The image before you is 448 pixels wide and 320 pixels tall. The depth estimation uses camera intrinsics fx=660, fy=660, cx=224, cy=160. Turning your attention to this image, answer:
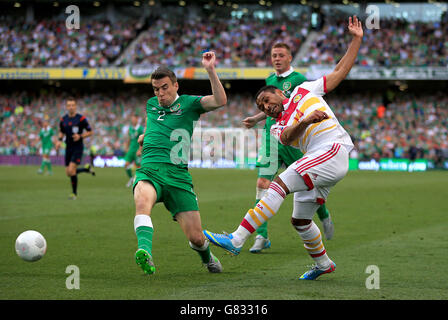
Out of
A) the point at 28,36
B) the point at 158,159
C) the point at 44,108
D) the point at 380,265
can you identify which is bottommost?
the point at 380,265

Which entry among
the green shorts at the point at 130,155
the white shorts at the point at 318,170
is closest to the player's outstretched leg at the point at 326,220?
the white shorts at the point at 318,170

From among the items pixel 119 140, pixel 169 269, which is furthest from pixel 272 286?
pixel 119 140

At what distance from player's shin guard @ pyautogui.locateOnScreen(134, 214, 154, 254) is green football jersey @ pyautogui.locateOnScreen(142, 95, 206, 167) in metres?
0.69

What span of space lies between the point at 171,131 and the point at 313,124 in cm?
147

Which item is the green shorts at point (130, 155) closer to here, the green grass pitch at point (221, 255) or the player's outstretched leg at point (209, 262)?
the green grass pitch at point (221, 255)

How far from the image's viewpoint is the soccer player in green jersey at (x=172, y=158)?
6.38 m

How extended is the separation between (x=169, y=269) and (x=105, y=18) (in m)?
42.4

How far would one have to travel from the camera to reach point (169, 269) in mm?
6969

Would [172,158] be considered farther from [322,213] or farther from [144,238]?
[322,213]

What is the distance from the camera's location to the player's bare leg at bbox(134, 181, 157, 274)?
18.5 ft

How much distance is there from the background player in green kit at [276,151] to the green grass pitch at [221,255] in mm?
310

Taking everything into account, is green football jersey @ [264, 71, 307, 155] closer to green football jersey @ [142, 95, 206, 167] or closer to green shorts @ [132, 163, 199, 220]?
green football jersey @ [142, 95, 206, 167]

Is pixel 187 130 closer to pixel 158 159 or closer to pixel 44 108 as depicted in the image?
pixel 158 159

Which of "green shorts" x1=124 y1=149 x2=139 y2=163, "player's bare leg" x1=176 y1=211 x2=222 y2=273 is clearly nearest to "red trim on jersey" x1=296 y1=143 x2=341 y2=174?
"player's bare leg" x1=176 y1=211 x2=222 y2=273
